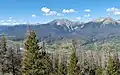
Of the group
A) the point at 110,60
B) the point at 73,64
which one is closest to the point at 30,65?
the point at 73,64

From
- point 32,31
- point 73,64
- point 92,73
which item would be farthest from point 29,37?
point 92,73

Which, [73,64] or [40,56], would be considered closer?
[40,56]

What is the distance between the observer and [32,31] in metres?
33.6

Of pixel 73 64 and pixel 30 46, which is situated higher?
pixel 30 46

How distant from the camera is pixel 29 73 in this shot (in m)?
33.1

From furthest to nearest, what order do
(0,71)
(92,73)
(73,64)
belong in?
(92,73)
(0,71)
(73,64)

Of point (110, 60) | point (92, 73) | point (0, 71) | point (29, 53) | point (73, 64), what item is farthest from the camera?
point (92, 73)

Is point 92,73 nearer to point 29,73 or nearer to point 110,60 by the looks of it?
point 110,60

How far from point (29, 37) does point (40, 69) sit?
14.1 ft

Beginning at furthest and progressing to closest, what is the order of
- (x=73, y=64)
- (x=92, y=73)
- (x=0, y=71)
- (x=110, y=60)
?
(x=92, y=73) → (x=0, y=71) → (x=110, y=60) → (x=73, y=64)

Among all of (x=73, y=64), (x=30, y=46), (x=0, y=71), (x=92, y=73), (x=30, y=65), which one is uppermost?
(x=30, y=46)

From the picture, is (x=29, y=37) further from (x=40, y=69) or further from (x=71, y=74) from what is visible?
(x=71, y=74)

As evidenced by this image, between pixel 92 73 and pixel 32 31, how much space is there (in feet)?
317

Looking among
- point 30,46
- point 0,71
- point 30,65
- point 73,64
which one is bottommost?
point 0,71
